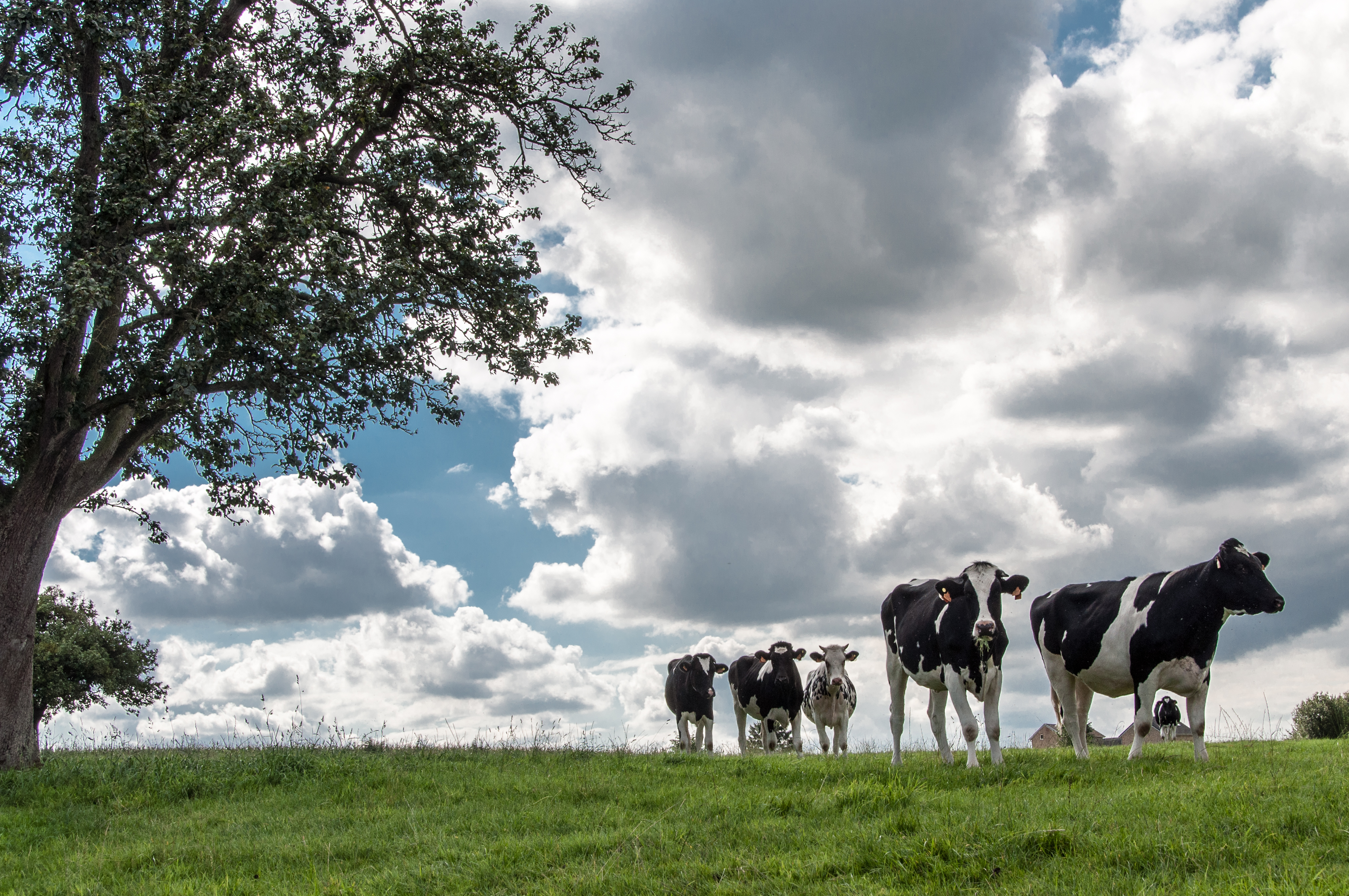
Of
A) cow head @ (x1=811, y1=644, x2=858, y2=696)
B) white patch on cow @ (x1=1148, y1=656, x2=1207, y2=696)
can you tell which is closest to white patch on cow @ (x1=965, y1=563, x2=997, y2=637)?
white patch on cow @ (x1=1148, y1=656, x2=1207, y2=696)

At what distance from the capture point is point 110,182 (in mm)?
16016

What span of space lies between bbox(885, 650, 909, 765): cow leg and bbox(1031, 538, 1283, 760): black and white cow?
8.43 feet

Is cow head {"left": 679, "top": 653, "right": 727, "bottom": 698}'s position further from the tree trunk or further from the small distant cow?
the tree trunk

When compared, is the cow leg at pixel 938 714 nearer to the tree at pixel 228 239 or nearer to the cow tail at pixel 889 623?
the cow tail at pixel 889 623

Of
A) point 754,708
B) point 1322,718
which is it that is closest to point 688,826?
point 754,708

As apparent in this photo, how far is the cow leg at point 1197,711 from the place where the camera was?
13.7m

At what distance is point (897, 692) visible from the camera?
14.7 metres

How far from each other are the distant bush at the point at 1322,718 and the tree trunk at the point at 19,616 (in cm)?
2742

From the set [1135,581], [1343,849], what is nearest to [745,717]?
[1135,581]

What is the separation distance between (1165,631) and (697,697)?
1222 cm

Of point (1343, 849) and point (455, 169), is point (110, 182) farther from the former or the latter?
point (1343, 849)

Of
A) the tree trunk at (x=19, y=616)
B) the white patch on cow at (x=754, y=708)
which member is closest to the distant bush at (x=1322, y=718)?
the white patch on cow at (x=754, y=708)

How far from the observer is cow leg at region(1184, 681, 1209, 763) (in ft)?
45.0

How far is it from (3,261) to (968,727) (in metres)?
17.2
